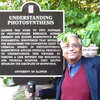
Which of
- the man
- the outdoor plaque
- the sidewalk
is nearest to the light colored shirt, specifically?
the man

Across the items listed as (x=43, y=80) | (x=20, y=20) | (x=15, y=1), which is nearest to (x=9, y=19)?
(x=20, y=20)

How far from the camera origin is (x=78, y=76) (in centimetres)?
409

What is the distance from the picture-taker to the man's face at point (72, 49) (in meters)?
4.11

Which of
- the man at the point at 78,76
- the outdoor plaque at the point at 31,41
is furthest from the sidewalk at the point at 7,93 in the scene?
the man at the point at 78,76

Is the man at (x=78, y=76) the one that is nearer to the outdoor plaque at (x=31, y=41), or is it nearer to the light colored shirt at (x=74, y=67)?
the light colored shirt at (x=74, y=67)

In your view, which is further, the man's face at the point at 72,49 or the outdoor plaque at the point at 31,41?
the outdoor plaque at the point at 31,41

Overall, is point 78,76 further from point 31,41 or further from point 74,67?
point 31,41

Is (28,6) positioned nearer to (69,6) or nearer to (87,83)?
(69,6)

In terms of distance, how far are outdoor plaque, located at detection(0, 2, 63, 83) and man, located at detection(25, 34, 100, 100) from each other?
1.52 feet

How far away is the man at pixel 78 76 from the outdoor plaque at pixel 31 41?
0.46m

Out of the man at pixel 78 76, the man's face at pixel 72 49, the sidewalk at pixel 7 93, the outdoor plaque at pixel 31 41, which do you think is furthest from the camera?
the sidewalk at pixel 7 93

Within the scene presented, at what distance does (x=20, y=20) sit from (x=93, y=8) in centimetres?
229

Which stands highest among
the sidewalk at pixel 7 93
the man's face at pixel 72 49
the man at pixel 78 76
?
the man's face at pixel 72 49

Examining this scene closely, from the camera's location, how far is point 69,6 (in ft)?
18.7
